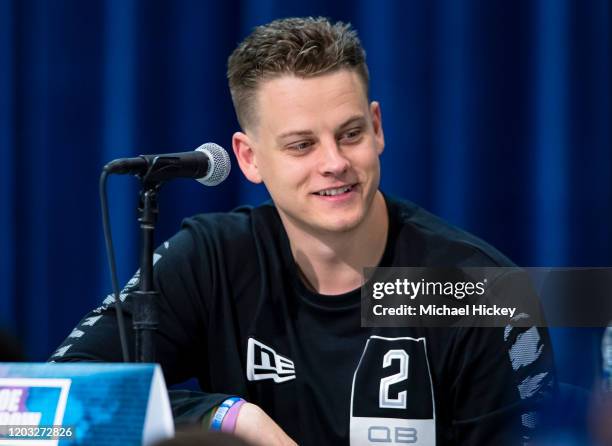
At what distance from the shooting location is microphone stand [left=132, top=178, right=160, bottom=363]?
4.35ft

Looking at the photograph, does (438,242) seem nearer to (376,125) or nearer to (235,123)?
(376,125)

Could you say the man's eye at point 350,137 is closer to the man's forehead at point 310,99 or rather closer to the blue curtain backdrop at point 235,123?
the man's forehead at point 310,99

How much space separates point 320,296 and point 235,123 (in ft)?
3.00

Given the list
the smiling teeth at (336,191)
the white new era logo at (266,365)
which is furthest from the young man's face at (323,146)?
the white new era logo at (266,365)

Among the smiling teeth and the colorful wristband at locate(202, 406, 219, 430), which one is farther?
the smiling teeth

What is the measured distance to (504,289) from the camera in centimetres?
162

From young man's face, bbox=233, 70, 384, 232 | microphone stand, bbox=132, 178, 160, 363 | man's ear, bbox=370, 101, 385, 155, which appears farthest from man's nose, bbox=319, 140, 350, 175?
microphone stand, bbox=132, 178, 160, 363

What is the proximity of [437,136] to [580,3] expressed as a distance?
458 mm

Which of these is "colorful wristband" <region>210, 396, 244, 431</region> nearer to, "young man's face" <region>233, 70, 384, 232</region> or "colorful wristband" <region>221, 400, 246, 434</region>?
"colorful wristband" <region>221, 400, 246, 434</region>

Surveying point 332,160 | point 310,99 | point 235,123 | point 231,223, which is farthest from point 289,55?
point 235,123

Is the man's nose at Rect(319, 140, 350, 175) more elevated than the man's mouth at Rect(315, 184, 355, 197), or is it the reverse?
the man's nose at Rect(319, 140, 350, 175)

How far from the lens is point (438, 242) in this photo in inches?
69.7

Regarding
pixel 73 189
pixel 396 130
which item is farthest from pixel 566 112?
pixel 73 189

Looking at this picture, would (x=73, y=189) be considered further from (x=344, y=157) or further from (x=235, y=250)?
(x=344, y=157)
